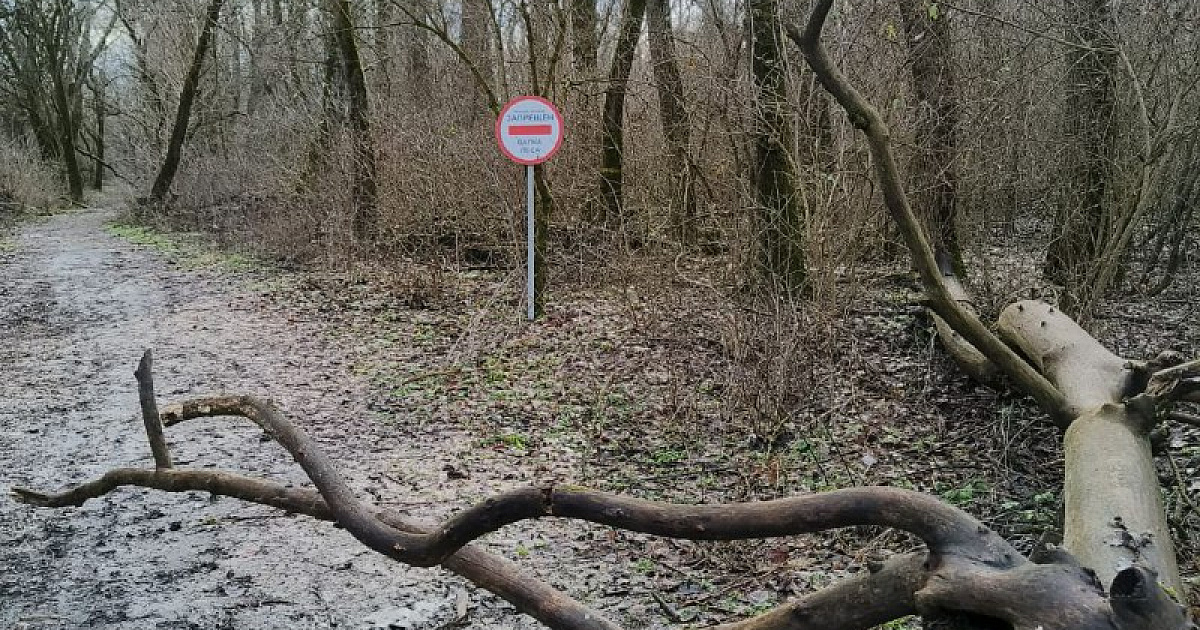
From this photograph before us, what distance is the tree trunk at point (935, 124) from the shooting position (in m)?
8.06

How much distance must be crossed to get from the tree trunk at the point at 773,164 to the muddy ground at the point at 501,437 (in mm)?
618

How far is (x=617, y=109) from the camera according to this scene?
1121 centimetres

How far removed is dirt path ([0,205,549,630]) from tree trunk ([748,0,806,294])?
3.39 m

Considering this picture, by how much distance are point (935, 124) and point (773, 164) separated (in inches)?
62.9

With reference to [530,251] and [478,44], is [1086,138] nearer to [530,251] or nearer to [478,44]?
[530,251]

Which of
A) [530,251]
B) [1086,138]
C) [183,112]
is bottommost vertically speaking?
[530,251]

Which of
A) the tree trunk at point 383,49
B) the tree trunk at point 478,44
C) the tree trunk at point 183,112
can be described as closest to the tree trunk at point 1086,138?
the tree trunk at point 478,44

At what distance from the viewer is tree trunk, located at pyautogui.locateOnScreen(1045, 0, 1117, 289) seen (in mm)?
7566

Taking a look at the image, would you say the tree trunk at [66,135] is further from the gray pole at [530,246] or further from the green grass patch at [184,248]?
the gray pole at [530,246]

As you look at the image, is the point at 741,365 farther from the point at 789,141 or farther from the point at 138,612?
the point at 138,612

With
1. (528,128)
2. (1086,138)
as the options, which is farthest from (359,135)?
(1086,138)

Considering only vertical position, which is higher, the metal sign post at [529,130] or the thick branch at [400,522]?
the metal sign post at [529,130]

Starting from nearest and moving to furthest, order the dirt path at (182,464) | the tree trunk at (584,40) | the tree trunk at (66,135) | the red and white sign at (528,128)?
the dirt path at (182,464) → the red and white sign at (528,128) → the tree trunk at (584,40) → the tree trunk at (66,135)

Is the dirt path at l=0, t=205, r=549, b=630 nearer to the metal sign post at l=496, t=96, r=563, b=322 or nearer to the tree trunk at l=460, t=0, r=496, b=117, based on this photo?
the metal sign post at l=496, t=96, r=563, b=322
